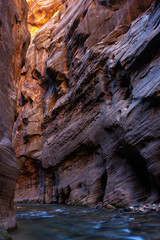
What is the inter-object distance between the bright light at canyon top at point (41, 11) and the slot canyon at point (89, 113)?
56.8ft

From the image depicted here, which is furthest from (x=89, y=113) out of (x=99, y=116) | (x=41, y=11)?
(x=41, y=11)

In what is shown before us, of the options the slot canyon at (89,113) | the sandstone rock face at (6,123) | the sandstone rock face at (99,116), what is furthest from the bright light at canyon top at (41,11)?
the sandstone rock face at (6,123)

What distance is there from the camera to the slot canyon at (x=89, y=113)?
836cm

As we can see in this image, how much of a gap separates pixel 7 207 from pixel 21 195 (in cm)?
2128

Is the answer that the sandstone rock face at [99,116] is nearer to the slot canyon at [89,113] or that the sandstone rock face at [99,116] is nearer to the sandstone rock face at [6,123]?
the slot canyon at [89,113]

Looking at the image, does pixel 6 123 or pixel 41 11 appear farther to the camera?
pixel 41 11

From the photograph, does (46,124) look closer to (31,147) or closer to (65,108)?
(31,147)

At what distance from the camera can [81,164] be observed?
615 inches

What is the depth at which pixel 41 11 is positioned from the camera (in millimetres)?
41406

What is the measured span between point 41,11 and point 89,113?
1361 inches

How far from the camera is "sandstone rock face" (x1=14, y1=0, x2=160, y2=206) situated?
9844mm

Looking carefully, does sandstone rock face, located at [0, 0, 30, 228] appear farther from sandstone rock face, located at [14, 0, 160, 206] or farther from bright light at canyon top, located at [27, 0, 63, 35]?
bright light at canyon top, located at [27, 0, 63, 35]

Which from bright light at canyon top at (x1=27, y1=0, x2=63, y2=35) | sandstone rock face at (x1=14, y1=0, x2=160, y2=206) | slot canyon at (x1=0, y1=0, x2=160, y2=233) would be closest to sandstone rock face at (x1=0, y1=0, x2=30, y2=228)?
slot canyon at (x1=0, y1=0, x2=160, y2=233)

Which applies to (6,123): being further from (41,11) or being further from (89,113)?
(41,11)
